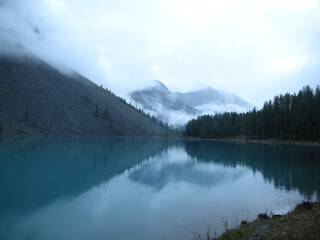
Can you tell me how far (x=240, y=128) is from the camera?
7859 inches

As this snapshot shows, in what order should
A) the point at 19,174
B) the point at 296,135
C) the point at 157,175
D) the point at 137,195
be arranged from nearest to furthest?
the point at 137,195, the point at 19,174, the point at 157,175, the point at 296,135

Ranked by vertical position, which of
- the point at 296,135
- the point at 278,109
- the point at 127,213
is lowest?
the point at 127,213

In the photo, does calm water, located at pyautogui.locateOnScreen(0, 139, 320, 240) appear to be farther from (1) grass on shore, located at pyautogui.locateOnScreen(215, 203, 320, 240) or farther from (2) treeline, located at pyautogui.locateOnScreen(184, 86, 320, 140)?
(2) treeline, located at pyautogui.locateOnScreen(184, 86, 320, 140)

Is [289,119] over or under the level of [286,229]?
over

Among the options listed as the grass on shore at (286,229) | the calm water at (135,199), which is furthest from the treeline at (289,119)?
the grass on shore at (286,229)

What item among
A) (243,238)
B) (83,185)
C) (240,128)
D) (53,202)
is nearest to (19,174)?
(83,185)

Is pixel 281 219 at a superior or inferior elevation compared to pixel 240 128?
inferior

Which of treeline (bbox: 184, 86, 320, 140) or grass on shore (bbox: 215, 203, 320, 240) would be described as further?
treeline (bbox: 184, 86, 320, 140)

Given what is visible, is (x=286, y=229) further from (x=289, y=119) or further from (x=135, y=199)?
(x=289, y=119)

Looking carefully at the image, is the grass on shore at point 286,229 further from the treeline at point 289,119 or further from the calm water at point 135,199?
the treeline at point 289,119

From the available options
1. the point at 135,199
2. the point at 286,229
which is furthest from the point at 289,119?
the point at 286,229

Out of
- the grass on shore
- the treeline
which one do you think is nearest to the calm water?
the grass on shore

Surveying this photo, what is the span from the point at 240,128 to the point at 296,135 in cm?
6970

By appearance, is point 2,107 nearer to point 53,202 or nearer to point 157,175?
A: point 157,175
